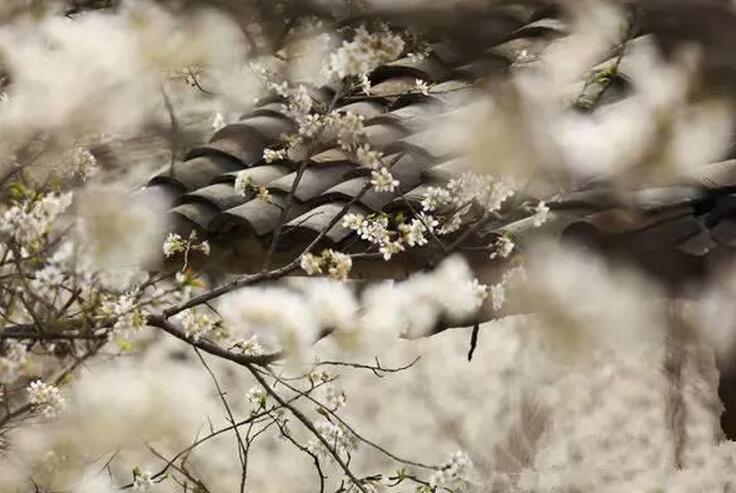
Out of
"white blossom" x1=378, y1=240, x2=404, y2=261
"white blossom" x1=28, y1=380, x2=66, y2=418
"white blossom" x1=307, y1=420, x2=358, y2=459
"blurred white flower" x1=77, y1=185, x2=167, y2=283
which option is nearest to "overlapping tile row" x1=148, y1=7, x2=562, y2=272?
"white blossom" x1=378, y1=240, x2=404, y2=261

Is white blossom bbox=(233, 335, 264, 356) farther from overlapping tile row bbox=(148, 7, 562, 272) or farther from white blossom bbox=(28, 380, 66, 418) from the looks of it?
white blossom bbox=(28, 380, 66, 418)

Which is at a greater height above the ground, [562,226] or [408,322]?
[562,226]

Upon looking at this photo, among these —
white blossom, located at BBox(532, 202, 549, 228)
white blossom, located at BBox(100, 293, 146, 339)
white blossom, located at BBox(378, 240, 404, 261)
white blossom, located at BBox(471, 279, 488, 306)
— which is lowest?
white blossom, located at BBox(471, 279, 488, 306)

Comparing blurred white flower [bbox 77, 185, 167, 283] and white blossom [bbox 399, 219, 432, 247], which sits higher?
blurred white flower [bbox 77, 185, 167, 283]

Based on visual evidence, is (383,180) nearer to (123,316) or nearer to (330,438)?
(123,316)

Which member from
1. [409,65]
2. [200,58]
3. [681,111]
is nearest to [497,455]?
[409,65]

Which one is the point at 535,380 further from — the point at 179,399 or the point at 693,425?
the point at 179,399

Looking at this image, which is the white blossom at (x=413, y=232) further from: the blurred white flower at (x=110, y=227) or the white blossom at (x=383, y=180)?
the blurred white flower at (x=110, y=227)

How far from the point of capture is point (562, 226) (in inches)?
67.7

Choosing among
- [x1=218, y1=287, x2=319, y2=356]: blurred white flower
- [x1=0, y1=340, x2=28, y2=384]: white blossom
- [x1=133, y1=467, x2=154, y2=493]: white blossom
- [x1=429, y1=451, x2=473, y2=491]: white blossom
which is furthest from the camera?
[x1=429, y1=451, x2=473, y2=491]: white blossom

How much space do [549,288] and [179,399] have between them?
52 cm

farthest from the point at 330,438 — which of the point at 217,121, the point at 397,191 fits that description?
the point at 217,121

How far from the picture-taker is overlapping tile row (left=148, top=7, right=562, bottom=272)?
6.95ft

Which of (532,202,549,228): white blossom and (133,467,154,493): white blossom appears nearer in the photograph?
(532,202,549,228): white blossom
